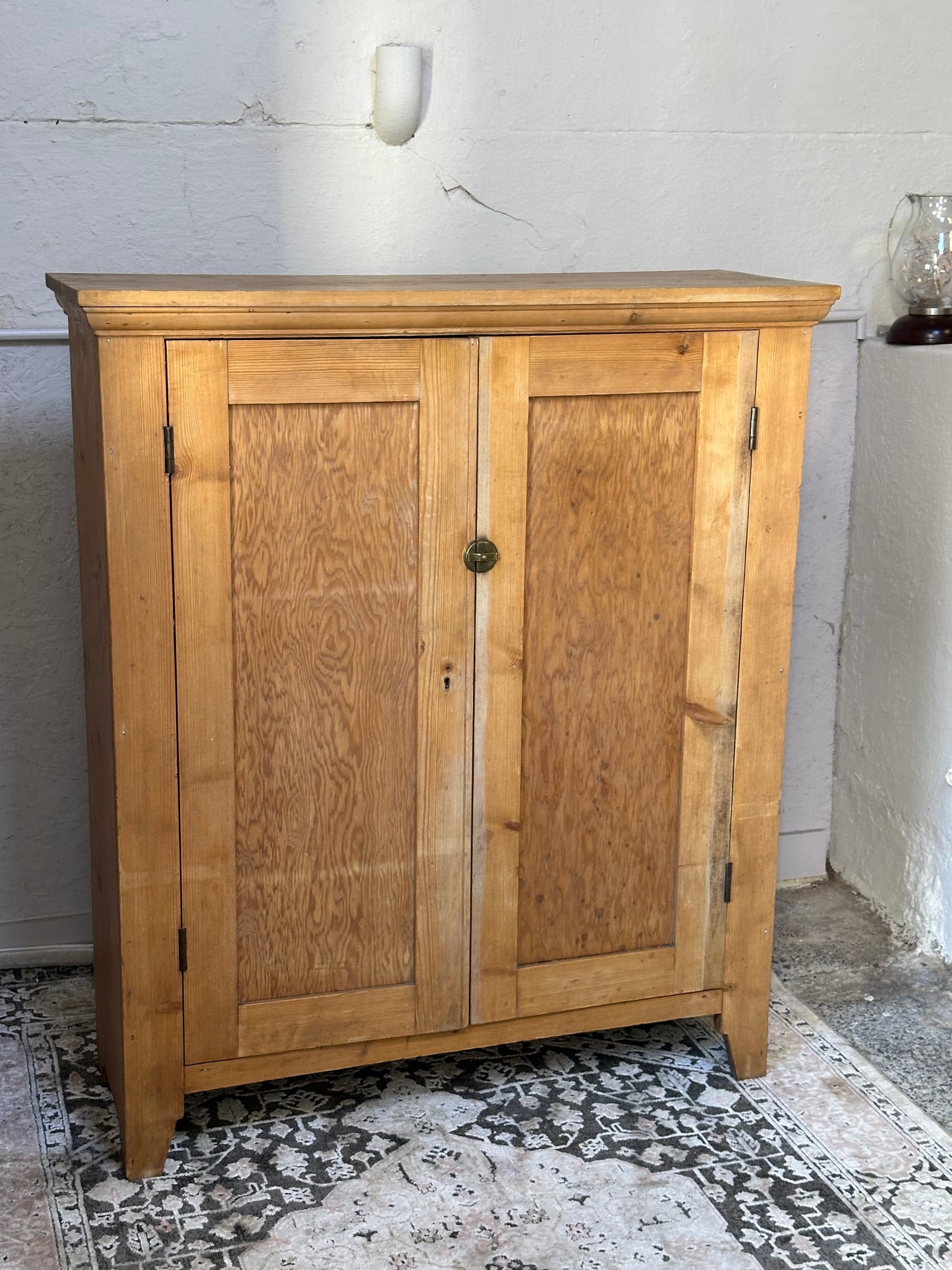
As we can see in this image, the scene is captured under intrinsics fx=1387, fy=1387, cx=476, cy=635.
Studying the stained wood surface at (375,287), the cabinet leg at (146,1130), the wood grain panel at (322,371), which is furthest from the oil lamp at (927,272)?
the cabinet leg at (146,1130)

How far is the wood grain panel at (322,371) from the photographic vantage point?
184cm

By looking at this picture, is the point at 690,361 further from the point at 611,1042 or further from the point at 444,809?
the point at 611,1042

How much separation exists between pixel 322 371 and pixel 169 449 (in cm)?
23

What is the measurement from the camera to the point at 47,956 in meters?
2.70

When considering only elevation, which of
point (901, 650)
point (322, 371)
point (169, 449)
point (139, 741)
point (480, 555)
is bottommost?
point (901, 650)

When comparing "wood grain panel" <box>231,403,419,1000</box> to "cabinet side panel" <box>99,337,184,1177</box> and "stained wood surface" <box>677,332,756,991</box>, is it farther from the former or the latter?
"stained wood surface" <box>677,332,756,991</box>

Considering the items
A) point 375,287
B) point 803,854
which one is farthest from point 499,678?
point 803,854

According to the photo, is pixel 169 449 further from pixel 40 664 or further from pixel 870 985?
pixel 870 985

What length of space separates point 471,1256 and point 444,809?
2.02 feet

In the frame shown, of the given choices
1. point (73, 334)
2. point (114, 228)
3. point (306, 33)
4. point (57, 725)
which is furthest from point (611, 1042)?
point (306, 33)

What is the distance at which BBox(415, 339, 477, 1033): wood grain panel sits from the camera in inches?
75.9

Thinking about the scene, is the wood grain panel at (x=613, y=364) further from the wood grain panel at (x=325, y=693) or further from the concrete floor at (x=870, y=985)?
the concrete floor at (x=870, y=985)

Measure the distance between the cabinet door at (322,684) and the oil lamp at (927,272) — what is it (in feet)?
4.16

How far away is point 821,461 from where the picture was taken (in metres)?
2.96
